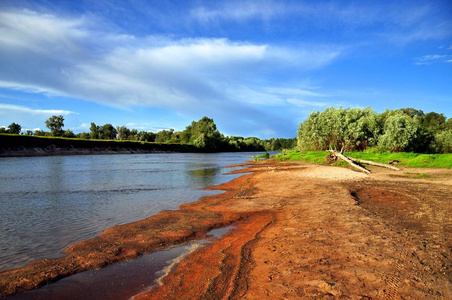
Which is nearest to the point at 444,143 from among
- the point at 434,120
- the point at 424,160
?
the point at 424,160

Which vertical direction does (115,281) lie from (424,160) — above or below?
below

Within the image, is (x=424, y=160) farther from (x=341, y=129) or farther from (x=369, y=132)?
(x=341, y=129)

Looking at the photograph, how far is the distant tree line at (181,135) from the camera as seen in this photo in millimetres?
116500

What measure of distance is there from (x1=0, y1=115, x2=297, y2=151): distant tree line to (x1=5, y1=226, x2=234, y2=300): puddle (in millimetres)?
109260

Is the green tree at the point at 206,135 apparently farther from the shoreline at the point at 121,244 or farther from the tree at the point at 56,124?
the shoreline at the point at 121,244

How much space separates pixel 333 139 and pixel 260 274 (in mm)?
48144

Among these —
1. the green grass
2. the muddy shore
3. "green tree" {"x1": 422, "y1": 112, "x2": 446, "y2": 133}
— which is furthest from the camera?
the green grass

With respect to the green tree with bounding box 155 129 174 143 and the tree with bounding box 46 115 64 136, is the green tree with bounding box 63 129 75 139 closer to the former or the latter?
the tree with bounding box 46 115 64 136

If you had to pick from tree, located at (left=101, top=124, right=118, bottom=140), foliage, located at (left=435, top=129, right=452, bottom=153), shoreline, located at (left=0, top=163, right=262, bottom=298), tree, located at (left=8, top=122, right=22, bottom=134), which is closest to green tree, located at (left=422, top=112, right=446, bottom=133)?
foliage, located at (left=435, top=129, right=452, bottom=153)

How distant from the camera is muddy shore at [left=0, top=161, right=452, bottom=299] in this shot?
15.9 ft

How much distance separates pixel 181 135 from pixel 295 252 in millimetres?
151247

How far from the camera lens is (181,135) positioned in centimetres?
15475

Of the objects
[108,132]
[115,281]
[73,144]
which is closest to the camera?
[115,281]

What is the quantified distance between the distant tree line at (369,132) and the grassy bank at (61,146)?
68.2m
